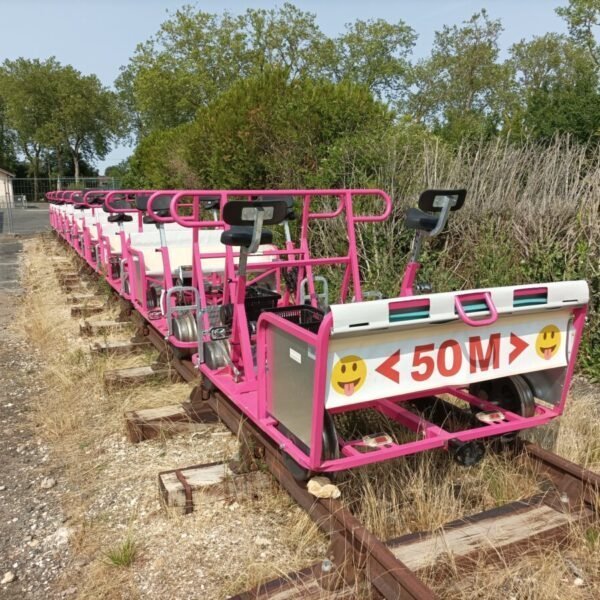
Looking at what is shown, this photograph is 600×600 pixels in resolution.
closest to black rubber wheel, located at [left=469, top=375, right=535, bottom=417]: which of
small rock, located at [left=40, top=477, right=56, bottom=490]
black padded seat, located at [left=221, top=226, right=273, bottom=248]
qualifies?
black padded seat, located at [left=221, top=226, right=273, bottom=248]

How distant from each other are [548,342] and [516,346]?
0.22 metres

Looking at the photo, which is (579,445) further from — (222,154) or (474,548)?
(222,154)

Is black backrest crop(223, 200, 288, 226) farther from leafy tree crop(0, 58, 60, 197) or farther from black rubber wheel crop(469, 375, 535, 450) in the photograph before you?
leafy tree crop(0, 58, 60, 197)

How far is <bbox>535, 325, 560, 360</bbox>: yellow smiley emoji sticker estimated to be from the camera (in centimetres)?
328

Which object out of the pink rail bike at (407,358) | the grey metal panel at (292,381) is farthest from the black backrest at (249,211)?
the grey metal panel at (292,381)

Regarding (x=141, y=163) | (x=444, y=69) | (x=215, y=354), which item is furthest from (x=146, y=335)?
(x=444, y=69)

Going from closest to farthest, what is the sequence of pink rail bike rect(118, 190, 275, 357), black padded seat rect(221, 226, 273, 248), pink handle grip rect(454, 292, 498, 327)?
pink handle grip rect(454, 292, 498, 327), black padded seat rect(221, 226, 273, 248), pink rail bike rect(118, 190, 275, 357)

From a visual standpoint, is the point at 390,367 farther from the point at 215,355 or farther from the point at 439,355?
the point at 215,355

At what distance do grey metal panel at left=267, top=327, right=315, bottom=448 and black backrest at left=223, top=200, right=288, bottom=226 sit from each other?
2.14ft

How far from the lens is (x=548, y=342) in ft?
10.9

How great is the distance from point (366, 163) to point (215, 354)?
4.85 meters

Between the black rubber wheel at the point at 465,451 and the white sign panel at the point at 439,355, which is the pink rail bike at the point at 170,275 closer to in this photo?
the white sign panel at the point at 439,355

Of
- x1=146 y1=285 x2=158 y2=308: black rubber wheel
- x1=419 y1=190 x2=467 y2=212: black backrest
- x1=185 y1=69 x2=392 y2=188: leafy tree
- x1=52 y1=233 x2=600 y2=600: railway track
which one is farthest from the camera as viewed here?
x1=185 y1=69 x2=392 y2=188: leafy tree

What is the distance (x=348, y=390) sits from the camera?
2.80 meters
